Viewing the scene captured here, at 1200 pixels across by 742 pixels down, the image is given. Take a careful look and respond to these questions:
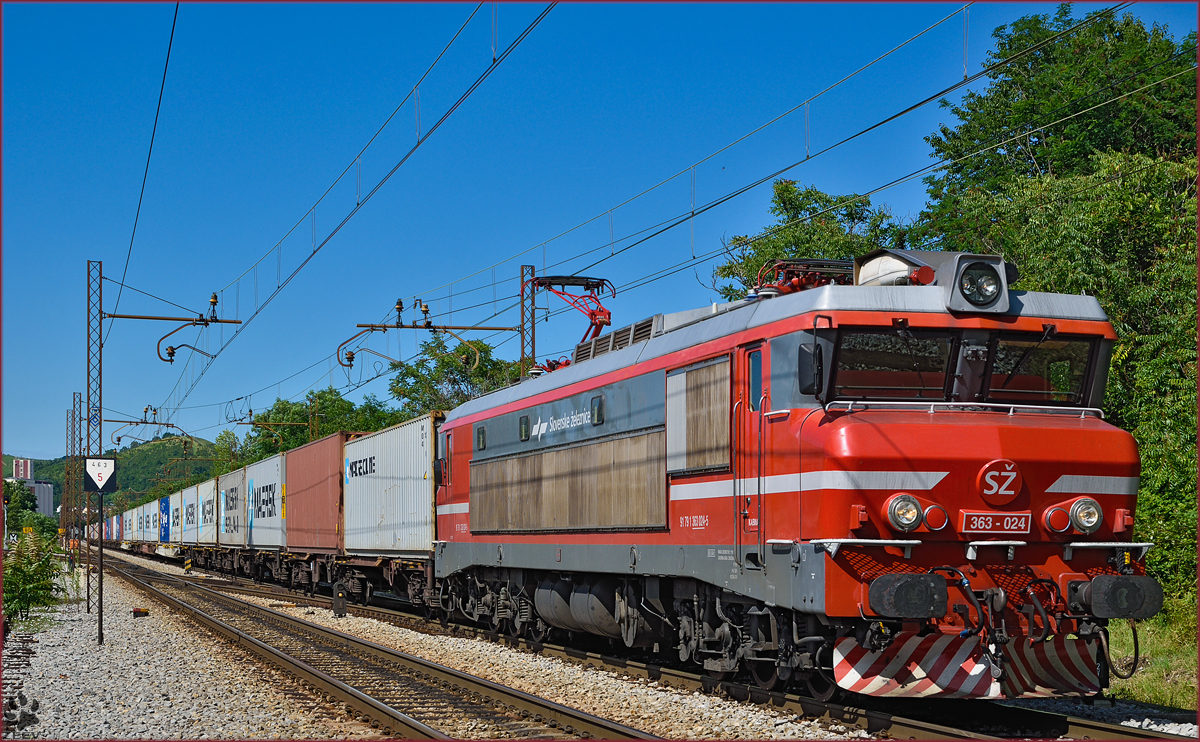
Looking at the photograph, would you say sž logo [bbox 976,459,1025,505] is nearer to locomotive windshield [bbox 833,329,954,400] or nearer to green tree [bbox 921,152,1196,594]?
locomotive windshield [bbox 833,329,954,400]

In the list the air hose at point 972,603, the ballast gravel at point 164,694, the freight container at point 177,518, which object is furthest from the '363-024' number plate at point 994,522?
the freight container at point 177,518

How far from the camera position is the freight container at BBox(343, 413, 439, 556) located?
22.5 metres

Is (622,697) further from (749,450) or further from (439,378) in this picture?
(439,378)

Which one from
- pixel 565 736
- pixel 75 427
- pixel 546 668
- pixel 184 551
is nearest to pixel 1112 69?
pixel 546 668

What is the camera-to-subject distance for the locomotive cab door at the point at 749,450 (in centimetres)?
1068

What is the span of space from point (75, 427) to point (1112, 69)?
194 feet

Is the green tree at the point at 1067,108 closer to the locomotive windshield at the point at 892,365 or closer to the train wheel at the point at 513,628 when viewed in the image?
the train wheel at the point at 513,628

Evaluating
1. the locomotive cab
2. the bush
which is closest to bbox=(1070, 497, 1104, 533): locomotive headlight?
the locomotive cab

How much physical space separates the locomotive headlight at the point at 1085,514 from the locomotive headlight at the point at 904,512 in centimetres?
150

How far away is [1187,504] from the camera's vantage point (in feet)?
60.2

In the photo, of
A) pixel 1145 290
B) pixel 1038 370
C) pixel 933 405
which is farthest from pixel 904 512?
pixel 1145 290

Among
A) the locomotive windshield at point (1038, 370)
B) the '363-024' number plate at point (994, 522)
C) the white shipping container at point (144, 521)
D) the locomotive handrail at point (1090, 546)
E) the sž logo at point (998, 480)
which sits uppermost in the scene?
the locomotive windshield at point (1038, 370)

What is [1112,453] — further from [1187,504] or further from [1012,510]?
[1187,504]

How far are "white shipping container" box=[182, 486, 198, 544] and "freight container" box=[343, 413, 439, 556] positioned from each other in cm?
3105
